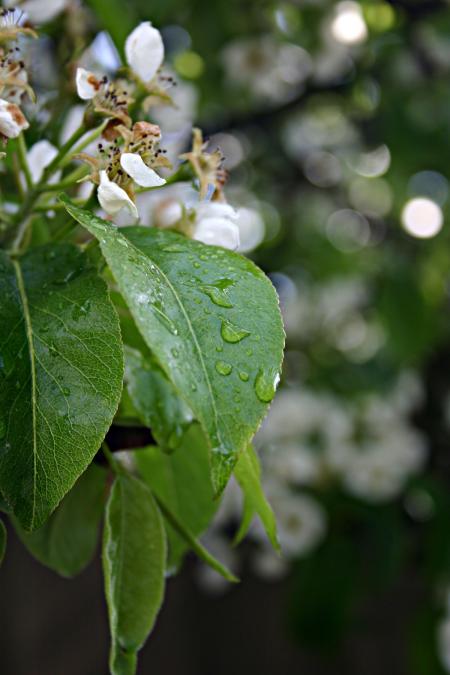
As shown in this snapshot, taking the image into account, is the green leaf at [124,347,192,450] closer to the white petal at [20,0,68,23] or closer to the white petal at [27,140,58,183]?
the white petal at [27,140,58,183]

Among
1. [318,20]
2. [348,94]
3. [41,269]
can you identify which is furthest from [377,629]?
[41,269]

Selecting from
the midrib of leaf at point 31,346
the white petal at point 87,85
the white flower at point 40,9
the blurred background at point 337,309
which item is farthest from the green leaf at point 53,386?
the blurred background at point 337,309

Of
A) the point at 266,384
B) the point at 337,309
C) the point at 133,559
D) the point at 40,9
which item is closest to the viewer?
the point at 266,384

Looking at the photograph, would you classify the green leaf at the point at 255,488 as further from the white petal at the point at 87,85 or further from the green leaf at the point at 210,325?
the white petal at the point at 87,85

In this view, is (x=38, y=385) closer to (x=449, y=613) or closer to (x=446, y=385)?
(x=449, y=613)

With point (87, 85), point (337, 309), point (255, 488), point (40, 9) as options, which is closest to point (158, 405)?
point (255, 488)

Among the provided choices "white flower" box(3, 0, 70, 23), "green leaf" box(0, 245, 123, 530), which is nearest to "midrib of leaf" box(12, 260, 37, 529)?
"green leaf" box(0, 245, 123, 530)

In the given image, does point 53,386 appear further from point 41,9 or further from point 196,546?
point 41,9
